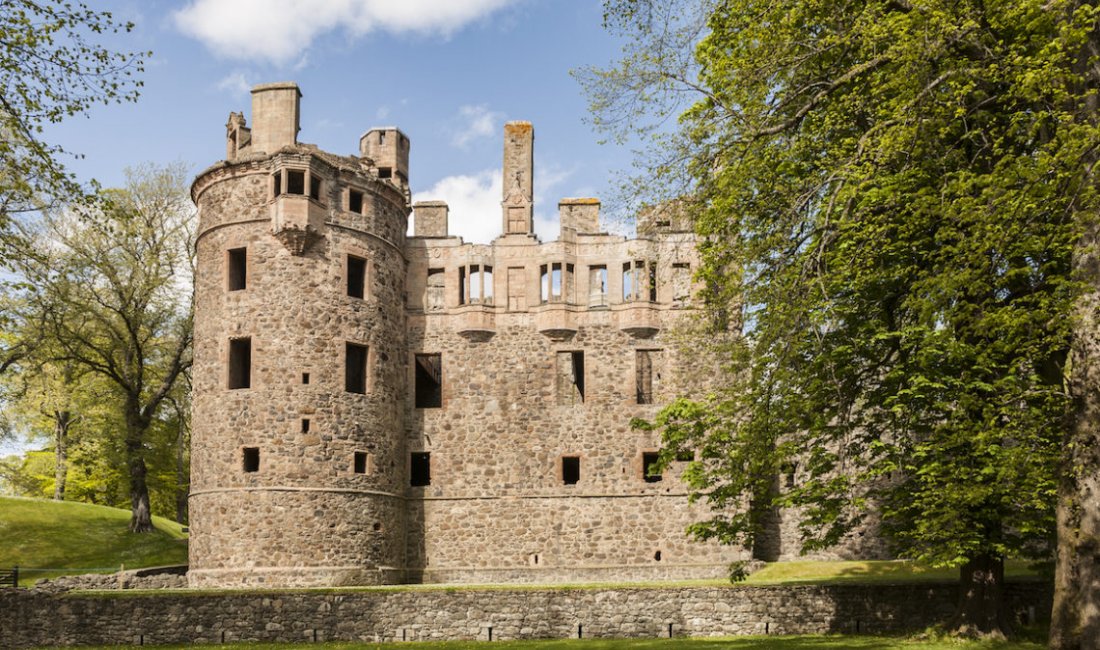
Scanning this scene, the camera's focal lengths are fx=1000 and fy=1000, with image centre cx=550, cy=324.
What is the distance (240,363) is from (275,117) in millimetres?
7710

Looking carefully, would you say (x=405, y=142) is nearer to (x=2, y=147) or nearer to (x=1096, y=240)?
(x=2, y=147)

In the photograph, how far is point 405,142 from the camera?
114 ft

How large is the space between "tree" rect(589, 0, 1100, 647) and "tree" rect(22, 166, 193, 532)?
25589 millimetres

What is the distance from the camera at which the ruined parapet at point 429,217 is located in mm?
34719

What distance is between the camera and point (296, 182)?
1179 inches

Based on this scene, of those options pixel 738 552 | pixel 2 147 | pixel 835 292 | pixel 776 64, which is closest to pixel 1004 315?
pixel 835 292

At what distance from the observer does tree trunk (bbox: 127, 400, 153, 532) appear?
121 ft

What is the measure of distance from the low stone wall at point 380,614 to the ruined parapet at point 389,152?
15817 mm

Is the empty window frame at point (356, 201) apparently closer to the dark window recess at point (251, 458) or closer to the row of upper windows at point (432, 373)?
the row of upper windows at point (432, 373)

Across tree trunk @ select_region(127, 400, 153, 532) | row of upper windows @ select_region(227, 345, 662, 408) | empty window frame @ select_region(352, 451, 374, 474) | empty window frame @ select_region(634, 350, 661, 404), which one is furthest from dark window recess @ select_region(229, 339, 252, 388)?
empty window frame @ select_region(634, 350, 661, 404)

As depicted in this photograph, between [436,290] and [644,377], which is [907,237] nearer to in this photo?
[644,377]

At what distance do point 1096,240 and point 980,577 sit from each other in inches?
315

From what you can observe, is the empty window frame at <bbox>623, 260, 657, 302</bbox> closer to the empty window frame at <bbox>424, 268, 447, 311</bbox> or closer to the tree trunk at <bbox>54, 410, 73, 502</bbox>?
the empty window frame at <bbox>424, 268, 447, 311</bbox>

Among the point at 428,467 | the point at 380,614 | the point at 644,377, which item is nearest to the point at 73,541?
the point at 428,467
